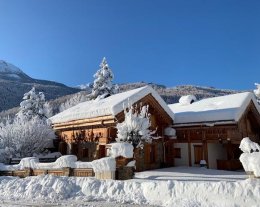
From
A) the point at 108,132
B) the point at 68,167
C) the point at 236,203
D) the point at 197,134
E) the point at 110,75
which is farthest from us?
the point at 110,75

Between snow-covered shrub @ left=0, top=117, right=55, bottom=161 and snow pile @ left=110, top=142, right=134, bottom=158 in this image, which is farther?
snow-covered shrub @ left=0, top=117, right=55, bottom=161

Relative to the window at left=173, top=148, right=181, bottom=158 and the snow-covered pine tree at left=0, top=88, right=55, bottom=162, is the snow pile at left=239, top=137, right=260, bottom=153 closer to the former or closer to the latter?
the window at left=173, top=148, right=181, bottom=158

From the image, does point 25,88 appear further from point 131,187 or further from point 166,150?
point 131,187

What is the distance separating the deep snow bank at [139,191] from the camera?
12305mm

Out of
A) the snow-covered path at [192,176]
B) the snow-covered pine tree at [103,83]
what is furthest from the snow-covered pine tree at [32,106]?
the snow-covered path at [192,176]

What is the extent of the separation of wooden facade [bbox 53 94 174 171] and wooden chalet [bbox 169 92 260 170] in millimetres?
1209

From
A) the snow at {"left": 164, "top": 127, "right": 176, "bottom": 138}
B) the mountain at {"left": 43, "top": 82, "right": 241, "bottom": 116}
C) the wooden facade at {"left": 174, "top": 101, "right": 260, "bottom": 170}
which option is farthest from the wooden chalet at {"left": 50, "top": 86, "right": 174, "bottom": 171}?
the mountain at {"left": 43, "top": 82, "right": 241, "bottom": 116}

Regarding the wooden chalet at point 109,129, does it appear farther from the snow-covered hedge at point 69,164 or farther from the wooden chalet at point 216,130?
the snow-covered hedge at point 69,164

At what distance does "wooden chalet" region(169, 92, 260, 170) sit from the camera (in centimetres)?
2420

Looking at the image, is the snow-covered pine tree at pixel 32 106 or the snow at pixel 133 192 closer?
the snow at pixel 133 192

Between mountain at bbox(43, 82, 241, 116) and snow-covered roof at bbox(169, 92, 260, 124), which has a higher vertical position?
mountain at bbox(43, 82, 241, 116)

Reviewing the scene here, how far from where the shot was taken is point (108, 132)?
23.3 m

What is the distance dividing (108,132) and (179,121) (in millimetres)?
6502

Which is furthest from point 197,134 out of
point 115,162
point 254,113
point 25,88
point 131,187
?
point 25,88
